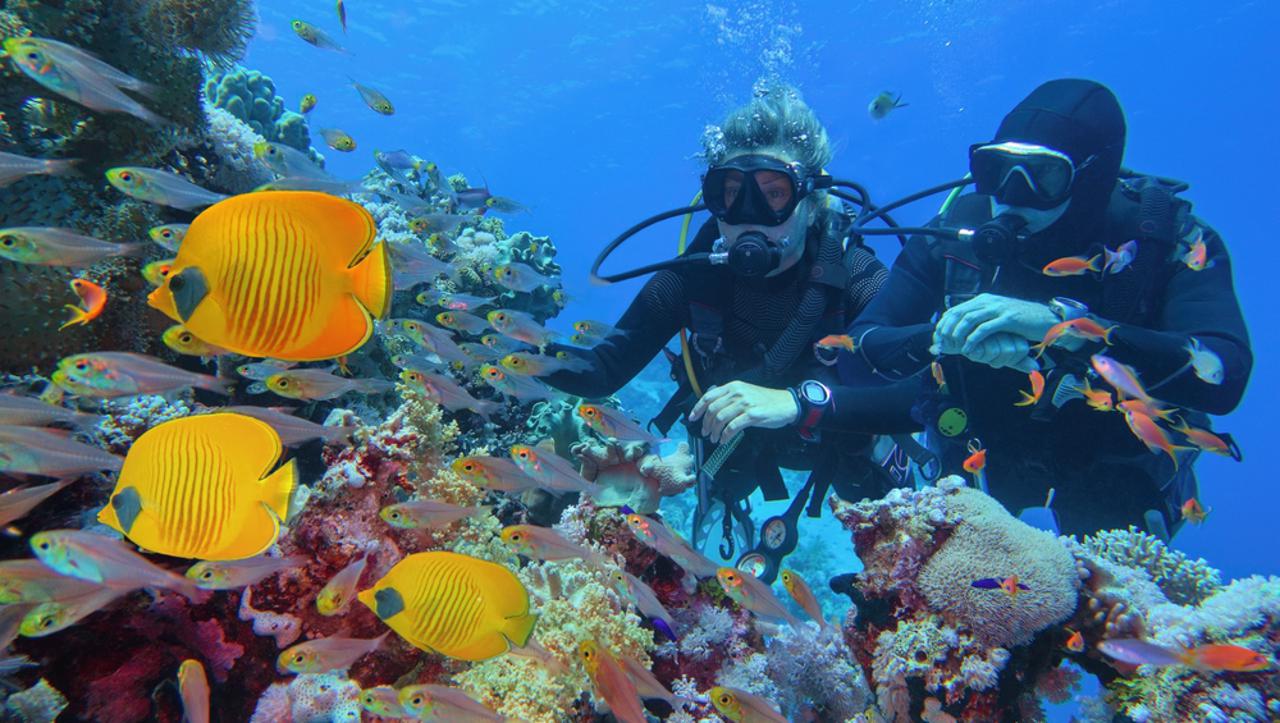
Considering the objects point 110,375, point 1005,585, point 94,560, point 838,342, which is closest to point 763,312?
point 838,342

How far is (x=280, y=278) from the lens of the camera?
3.49 ft

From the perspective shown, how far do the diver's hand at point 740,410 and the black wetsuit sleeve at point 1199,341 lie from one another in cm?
242

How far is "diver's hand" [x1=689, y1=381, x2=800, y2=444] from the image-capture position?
12.3ft

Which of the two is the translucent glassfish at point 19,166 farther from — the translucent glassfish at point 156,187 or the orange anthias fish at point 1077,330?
the orange anthias fish at point 1077,330

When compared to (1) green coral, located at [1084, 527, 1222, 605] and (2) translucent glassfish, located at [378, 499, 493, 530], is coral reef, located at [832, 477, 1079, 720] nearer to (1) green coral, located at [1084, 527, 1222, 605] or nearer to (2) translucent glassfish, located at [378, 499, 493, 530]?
(1) green coral, located at [1084, 527, 1222, 605]

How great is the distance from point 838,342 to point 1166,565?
2.61 meters

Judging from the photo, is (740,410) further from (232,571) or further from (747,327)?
(232,571)

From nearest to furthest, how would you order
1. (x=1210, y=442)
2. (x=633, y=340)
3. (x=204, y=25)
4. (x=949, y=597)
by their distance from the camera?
(x=949, y=597), (x=1210, y=442), (x=204, y=25), (x=633, y=340)

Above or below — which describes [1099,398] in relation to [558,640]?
above

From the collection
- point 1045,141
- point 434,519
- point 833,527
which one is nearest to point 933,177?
point 833,527

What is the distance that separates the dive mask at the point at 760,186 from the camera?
4684mm

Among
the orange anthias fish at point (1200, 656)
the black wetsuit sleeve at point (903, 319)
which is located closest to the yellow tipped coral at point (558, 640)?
the orange anthias fish at point (1200, 656)

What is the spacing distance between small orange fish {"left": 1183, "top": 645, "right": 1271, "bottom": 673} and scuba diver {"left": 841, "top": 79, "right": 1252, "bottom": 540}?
192cm

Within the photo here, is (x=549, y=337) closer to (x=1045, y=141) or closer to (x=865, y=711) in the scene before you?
(x=865, y=711)
